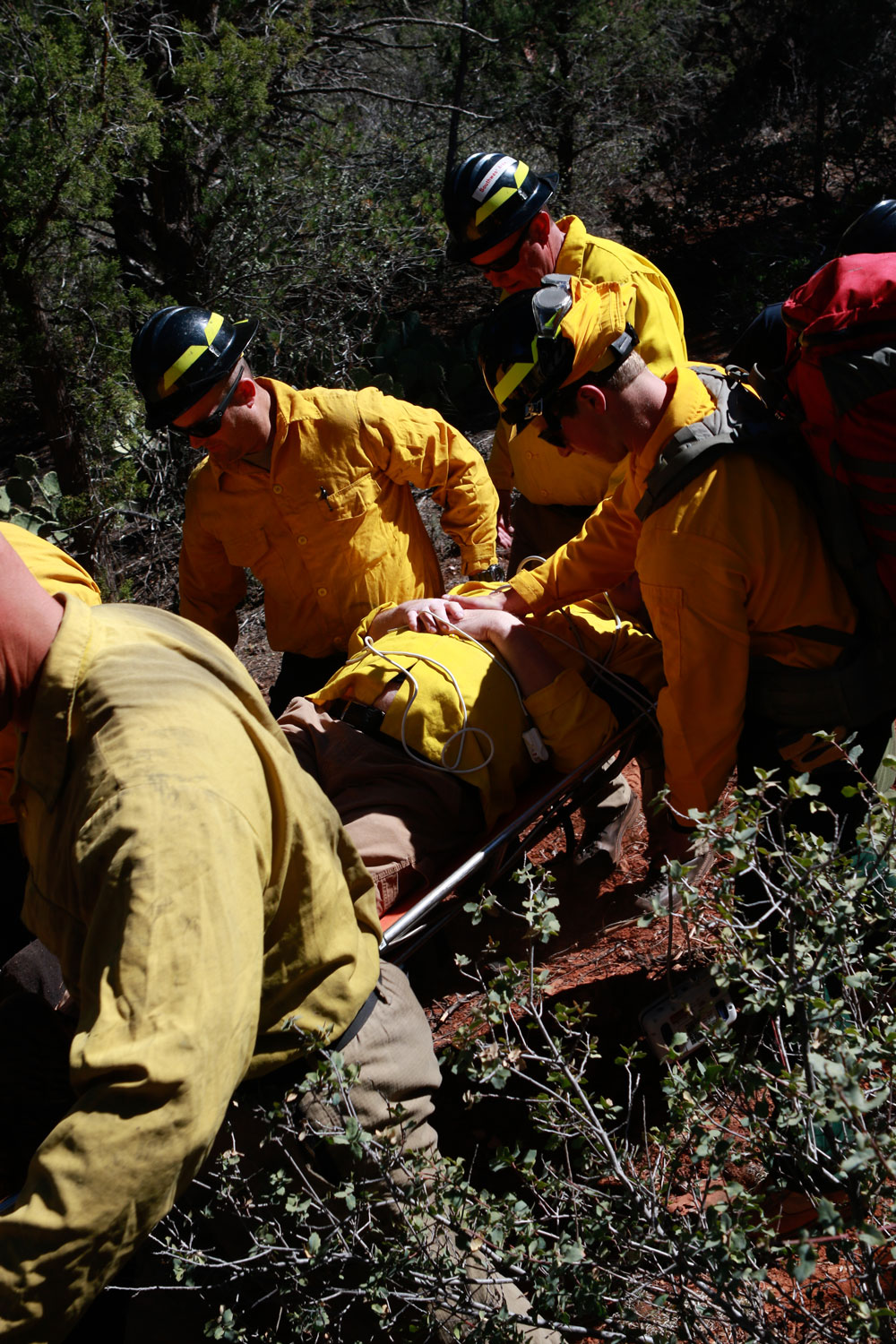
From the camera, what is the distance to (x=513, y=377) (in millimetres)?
2602

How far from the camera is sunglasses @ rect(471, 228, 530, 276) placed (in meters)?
3.76

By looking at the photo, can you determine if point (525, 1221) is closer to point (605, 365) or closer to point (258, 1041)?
point (258, 1041)

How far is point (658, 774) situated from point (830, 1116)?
83.8 inches

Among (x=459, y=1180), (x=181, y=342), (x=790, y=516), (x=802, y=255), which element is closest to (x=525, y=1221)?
(x=459, y=1180)

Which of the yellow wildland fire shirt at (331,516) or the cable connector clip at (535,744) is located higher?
the yellow wildland fire shirt at (331,516)

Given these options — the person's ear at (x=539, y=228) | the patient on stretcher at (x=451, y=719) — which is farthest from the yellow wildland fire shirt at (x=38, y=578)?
the person's ear at (x=539, y=228)

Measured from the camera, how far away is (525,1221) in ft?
5.56

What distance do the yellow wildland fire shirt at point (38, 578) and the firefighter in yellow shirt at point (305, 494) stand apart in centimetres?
71

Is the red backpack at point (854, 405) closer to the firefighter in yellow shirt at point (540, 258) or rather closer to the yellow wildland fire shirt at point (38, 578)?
the firefighter in yellow shirt at point (540, 258)

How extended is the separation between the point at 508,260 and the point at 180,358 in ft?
4.26

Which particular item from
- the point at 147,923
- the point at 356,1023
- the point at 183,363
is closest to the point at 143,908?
the point at 147,923

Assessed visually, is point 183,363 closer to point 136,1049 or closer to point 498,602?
point 498,602

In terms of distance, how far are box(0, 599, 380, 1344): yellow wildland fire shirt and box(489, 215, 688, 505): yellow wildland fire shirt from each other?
7.06ft

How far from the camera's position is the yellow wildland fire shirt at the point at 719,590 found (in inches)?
95.1
